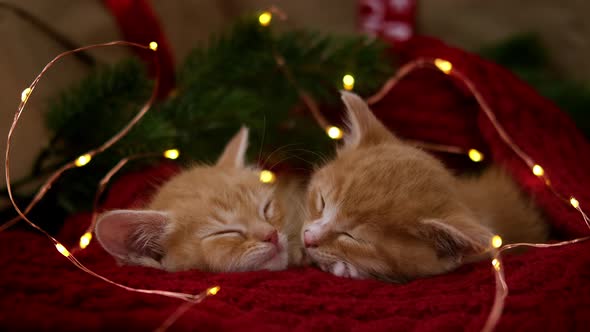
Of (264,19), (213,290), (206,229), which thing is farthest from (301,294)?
(264,19)

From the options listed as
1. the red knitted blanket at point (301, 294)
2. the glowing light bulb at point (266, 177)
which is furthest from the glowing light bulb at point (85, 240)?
the glowing light bulb at point (266, 177)

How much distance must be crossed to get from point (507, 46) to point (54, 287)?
65.0 inches

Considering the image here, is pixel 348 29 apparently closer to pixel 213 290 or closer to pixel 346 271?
pixel 346 271

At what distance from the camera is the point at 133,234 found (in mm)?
939

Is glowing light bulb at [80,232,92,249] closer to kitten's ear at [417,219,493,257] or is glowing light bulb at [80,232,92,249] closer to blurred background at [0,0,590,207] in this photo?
blurred background at [0,0,590,207]

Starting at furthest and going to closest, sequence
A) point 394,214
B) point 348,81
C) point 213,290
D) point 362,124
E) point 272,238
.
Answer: point 348,81 < point 362,124 < point 272,238 < point 394,214 < point 213,290

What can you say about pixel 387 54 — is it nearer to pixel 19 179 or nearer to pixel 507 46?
pixel 507 46

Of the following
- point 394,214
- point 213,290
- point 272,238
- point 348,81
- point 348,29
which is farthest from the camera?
point 348,29

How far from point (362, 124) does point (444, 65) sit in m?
0.34

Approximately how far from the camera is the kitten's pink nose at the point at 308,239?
997 millimetres

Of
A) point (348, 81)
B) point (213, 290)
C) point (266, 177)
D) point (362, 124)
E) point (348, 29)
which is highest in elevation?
point (348, 29)

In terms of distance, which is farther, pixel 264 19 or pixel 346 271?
pixel 264 19

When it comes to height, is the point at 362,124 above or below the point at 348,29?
below

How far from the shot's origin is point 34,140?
1110 mm
